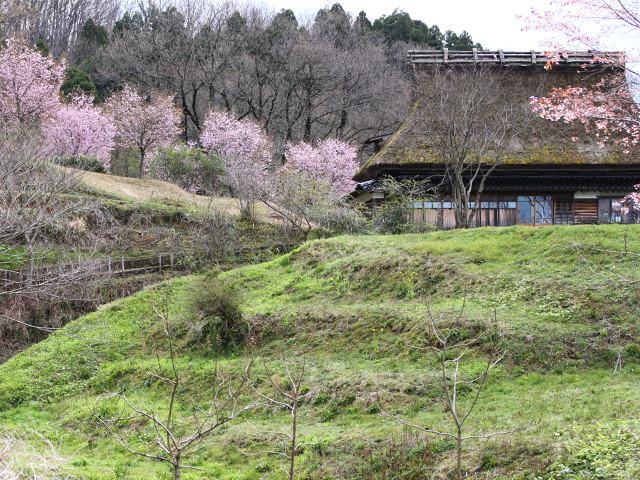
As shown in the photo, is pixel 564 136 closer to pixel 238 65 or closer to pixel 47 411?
pixel 47 411

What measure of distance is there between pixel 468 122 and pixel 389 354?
10743 mm

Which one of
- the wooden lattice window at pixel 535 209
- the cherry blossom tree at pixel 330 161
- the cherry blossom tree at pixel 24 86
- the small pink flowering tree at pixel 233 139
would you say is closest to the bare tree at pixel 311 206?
the wooden lattice window at pixel 535 209

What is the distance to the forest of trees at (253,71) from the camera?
38.1 meters

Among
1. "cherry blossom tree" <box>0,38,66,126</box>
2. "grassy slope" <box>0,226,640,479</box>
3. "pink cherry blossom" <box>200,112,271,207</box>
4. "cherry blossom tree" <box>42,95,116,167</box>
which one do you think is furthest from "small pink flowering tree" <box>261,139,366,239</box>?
"cherry blossom tree" <box>42,95,116,167</box>

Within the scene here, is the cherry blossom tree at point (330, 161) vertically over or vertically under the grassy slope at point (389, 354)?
over

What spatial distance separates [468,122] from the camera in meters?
17.7

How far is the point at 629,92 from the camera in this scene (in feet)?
31.0

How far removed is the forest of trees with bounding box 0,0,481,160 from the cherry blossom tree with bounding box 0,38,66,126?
27.3ft

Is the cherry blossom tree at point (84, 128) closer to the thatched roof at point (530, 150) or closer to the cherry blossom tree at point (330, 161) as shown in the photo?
the cherry blossom tree at point (330, 161)

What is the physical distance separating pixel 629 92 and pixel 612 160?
40.1ft

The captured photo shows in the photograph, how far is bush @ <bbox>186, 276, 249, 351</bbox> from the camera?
11.8 metres

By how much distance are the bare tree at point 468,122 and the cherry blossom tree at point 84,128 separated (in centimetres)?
1853

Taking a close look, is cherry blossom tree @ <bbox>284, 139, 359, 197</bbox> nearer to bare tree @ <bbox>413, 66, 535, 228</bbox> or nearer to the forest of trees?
the forest of trees

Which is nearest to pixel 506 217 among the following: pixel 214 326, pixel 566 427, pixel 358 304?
pixel 358 304
